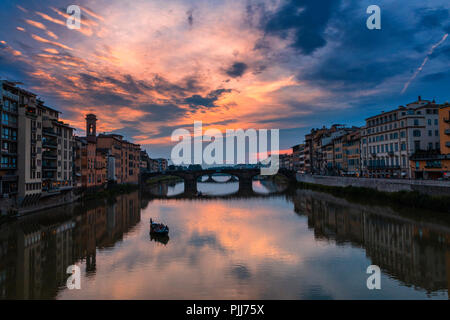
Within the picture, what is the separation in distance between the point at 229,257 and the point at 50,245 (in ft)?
53.8

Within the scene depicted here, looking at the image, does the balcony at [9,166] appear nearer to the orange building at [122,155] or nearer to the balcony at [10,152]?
the balcony at [10,152]

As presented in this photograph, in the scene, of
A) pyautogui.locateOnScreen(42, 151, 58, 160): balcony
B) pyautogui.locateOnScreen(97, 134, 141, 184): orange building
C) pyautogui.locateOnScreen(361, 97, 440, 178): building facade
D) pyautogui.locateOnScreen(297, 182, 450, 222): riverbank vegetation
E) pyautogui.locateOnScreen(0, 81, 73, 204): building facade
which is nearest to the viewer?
pyautogui.locateOnScreen(297, 182, 450, 222): riverbank vegetation

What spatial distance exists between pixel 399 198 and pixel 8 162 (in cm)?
5206

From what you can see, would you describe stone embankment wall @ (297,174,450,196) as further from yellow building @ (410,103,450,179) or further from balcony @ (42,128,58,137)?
balcony @ (42,128,58,137)

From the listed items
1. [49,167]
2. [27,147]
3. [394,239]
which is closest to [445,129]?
[394,239]

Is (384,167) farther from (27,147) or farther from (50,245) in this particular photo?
(27,147)

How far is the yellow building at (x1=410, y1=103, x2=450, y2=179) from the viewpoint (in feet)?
157

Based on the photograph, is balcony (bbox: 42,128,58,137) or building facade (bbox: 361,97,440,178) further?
building facade (bbox: 361,97,440,178)

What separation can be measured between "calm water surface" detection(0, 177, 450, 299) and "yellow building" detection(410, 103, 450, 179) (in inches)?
643

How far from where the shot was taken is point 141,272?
20.8 m

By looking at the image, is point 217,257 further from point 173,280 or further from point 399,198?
point 399,198

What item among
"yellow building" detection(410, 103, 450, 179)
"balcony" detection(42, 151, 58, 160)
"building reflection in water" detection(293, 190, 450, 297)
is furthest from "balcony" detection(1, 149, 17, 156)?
"yellow building" detection(410, 103, 450, 179)

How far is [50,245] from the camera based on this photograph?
2798 centimetres
